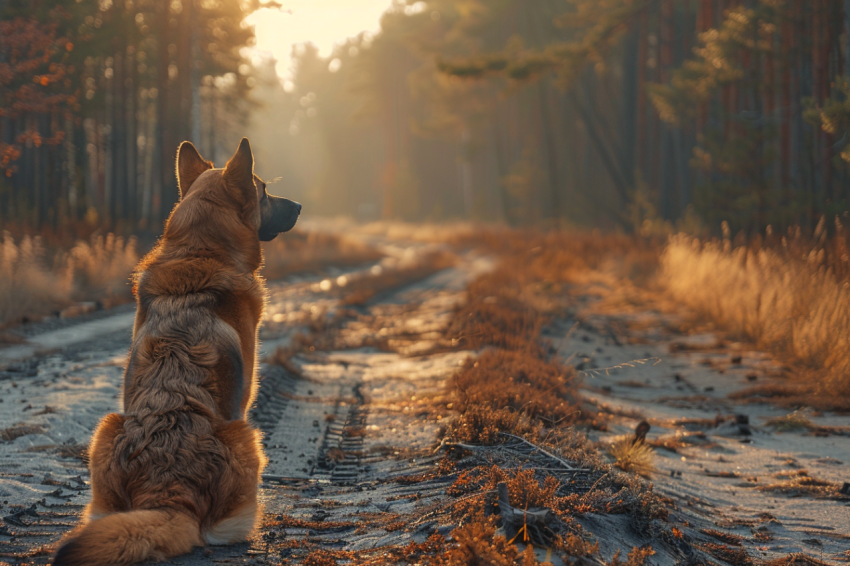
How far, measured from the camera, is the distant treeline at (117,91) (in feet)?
65.1

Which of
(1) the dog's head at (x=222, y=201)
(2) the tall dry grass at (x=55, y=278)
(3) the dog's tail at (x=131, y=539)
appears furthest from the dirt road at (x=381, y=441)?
(1) the dog's head at (x=222, y=201)

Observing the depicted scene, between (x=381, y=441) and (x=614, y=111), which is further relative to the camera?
(x=614, y=111)

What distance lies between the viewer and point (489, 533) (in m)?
3.09

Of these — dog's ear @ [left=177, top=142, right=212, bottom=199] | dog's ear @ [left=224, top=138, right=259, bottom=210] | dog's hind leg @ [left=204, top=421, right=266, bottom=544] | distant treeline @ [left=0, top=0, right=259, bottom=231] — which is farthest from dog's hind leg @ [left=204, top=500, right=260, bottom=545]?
distant treeline @ [left=0, top=0, right=259, bottom=231]

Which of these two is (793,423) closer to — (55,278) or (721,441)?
(721,441)

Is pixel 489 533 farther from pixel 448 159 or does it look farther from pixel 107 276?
pixel 448 159

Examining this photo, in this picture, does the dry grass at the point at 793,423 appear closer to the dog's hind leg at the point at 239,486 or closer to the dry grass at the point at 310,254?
the dog's hind leg at the point at 239,486

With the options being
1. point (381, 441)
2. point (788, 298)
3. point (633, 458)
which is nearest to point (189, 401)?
point (381, 441)

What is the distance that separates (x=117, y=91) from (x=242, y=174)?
26396 millimetres

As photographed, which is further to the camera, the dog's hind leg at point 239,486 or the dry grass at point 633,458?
the dry grass at point 633,458

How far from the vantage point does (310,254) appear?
84.5ft

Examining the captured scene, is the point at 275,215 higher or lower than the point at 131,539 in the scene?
higher

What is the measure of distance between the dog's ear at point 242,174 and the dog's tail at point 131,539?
203 cm

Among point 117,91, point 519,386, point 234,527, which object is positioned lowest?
point 519,386
